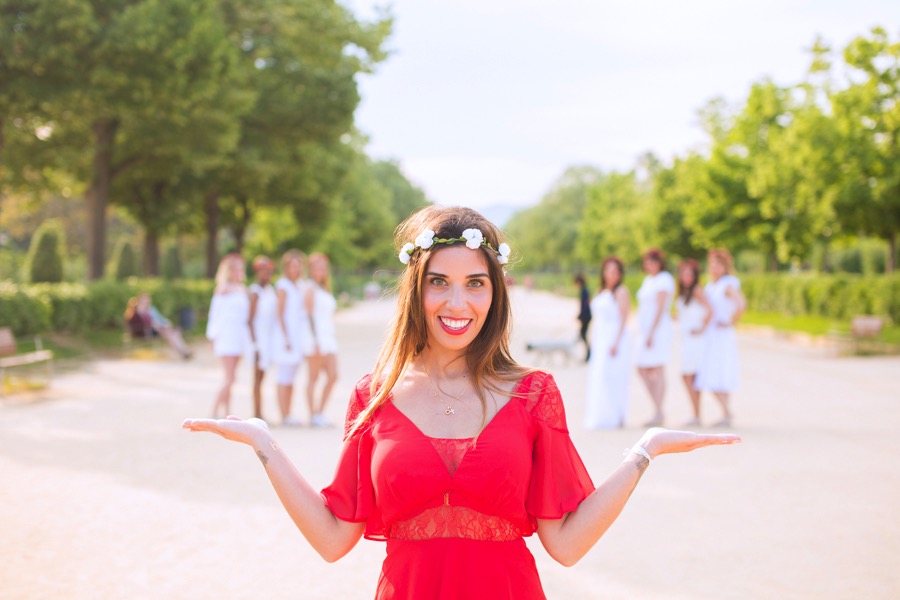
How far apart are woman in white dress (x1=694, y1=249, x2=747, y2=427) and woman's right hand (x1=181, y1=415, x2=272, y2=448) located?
30.4ft

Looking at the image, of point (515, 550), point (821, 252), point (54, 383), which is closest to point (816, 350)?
point (54, 383)

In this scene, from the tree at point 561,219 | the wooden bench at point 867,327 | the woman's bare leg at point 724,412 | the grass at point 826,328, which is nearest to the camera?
the woman's bare leg at point 724,412

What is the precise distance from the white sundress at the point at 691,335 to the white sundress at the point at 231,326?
5382mm

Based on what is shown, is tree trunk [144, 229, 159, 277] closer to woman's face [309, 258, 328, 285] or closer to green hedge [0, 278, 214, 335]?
green hedge [0, 278, 214, 335]

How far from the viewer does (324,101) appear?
3247cm

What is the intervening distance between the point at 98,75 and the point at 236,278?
1071 centimetres

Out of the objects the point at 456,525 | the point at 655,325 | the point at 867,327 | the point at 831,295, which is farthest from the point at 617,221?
the point at 456,525

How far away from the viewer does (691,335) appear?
1173 centimetres

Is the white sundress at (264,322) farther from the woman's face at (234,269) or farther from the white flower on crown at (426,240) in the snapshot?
the white flower on crown at (426,240)

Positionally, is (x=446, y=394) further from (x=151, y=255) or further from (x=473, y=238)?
(x=151, y=255)

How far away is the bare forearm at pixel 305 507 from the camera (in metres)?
2.78

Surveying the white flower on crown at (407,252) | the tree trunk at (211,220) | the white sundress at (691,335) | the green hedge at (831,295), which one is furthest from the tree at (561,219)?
the white flower on crown at (407,252)

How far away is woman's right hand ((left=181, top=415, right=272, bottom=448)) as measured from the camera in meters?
2.73

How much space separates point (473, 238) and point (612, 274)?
8863mm
